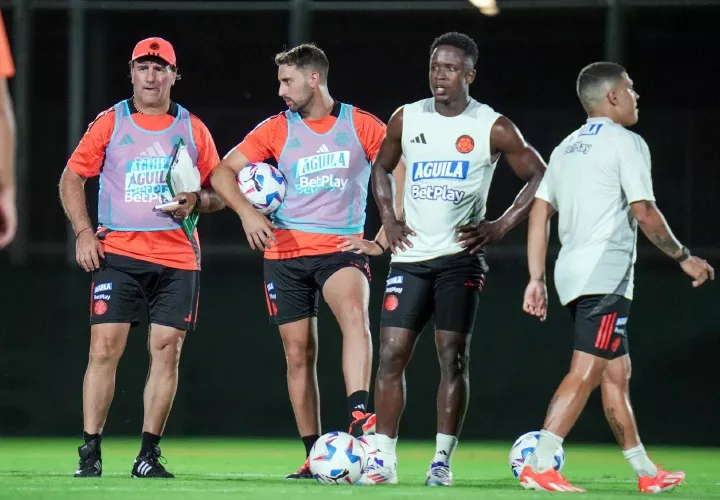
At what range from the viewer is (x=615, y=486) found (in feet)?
24.1

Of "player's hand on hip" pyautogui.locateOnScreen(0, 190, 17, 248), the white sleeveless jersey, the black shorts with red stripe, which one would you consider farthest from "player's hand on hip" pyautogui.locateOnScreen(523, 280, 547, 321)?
"player's hand on hip" pyautogui.locateOnScreen(0, 190, 17, 248)

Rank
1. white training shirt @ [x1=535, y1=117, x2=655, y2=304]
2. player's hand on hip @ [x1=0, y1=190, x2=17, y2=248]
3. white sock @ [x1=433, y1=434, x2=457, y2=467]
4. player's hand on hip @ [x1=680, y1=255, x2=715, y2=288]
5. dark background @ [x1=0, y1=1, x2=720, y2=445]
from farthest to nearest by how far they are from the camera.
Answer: dark background @ [x1=0, y1=1, x2=720, y2=445] < white sock @ [x1=433, y1=434, x2=457, y2=467] < white training shirt @ [x1=535, y1=117, x2=655, y2=304] < player's hand on hip @ [x1=680, y1=255, x2=715, y2=288] < player's hand on hip @ [x1=0, y1=190, x2=17, y2=248]

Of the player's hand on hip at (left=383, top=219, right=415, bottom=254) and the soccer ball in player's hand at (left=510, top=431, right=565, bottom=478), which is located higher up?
the player's hand on hip at (left=383, top=219, right=415, bottom=254)

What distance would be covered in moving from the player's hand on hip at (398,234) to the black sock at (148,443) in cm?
161

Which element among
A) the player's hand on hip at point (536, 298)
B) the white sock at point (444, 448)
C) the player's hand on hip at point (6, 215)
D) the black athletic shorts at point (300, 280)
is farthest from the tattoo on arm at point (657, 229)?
the player's hand on hip at point (6, 215)

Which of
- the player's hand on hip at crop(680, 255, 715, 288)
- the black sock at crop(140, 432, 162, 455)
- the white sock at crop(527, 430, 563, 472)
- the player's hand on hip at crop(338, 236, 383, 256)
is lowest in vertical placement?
the black sock at crop(140, 432, 162, 455)

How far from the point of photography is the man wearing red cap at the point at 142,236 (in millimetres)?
7535

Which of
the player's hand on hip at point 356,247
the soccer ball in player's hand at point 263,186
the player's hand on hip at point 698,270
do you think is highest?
the soccer ball in player's hand at point 263,186

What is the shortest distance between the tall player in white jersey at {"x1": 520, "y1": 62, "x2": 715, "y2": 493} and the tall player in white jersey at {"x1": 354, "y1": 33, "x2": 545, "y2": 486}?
0.46 m

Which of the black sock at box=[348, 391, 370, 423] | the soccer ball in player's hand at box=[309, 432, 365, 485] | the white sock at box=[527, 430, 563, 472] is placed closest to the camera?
the white sock at box=[527, 430, 563, 472]

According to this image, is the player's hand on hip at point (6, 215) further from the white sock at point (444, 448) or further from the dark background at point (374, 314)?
the dark background at point (374, 314)

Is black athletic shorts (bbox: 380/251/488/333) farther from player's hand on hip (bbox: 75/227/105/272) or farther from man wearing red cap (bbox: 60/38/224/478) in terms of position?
player's hand on hip (bbox: 75/227/105/272)

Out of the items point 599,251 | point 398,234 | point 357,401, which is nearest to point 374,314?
point 357,401

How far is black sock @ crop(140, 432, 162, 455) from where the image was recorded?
745cm
